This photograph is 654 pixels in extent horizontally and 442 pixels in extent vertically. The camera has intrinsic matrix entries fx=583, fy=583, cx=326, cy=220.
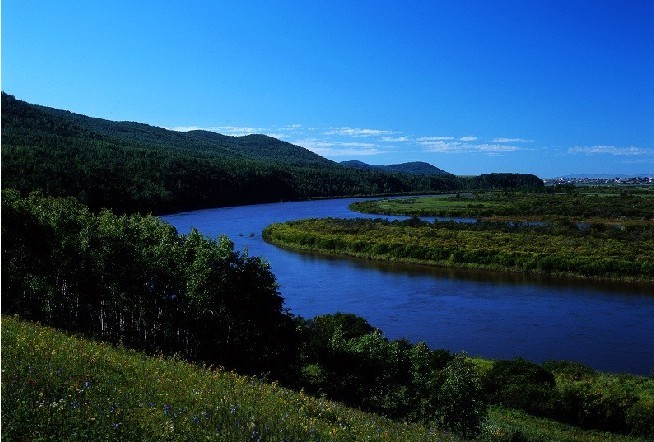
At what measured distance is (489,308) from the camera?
4709 centimetres

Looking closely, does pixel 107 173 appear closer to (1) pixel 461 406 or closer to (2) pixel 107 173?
(2) pixel 107 173

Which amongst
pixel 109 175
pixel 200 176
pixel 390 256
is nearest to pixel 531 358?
pixel 390 256

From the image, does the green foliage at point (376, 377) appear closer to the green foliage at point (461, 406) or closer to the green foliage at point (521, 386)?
the green foliage at point (461, 406)

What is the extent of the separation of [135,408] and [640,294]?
5649 centimetres

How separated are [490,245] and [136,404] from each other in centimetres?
7134

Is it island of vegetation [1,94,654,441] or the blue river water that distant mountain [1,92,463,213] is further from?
island of vegetation [1,94,654,441]

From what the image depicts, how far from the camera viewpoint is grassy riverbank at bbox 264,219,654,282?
63322 millimetres

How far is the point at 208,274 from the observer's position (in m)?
23.6

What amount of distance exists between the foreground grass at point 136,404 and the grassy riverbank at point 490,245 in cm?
5912

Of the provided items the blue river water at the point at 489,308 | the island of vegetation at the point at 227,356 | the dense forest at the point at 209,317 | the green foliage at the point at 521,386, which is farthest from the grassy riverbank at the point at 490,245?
the green foliage at the point at 521,386

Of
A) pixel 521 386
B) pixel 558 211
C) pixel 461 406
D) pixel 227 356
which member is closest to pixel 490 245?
pixel 521 386

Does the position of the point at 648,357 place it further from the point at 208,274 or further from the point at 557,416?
the point at 208,274

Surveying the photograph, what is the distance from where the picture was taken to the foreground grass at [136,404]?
6.28 meters

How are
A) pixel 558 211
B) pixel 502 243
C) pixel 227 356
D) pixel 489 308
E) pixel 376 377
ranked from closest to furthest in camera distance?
pixel 376 377 → pixel 227 356 → pixel 489 308 → pixel 502 243 → pixel 558 211
